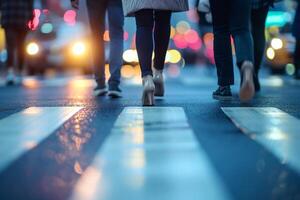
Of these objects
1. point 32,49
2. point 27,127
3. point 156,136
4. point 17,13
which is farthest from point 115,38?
point 32,49

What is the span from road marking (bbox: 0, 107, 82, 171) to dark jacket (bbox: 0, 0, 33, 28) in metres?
5.77

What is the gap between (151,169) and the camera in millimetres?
2525

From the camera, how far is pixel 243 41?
17.4ft

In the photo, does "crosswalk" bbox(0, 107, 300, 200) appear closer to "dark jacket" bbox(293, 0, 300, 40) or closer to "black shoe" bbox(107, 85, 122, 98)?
"black shoe" bbox(107, 85, 122, 98)

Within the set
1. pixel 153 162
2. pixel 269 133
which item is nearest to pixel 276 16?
pixel 269 133

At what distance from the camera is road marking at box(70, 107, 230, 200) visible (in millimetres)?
2174

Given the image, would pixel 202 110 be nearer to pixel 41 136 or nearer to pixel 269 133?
pixel 269 133

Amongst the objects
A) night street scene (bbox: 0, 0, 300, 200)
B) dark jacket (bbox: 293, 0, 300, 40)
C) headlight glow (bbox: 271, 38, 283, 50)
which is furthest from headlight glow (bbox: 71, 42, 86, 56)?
night street scene (bbox: 0, 0, 300, 200)

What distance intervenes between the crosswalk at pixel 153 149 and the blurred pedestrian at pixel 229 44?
1.23 feet

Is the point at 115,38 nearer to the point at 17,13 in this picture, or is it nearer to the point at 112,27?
the point at 112,27

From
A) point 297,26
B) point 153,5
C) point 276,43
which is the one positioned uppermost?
point 153,5

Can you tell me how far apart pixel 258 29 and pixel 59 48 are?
10890 mm

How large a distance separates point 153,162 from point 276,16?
12.6m

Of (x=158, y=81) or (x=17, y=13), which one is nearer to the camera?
(x=158, y=81)
